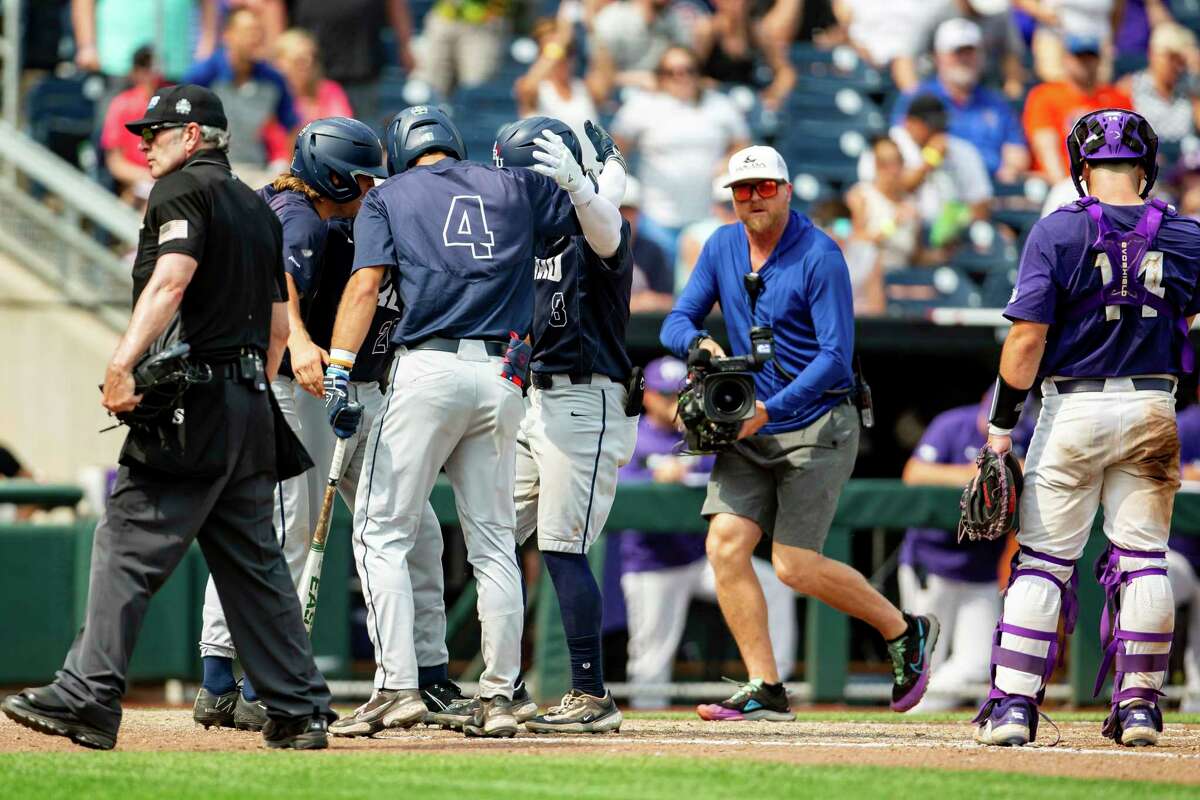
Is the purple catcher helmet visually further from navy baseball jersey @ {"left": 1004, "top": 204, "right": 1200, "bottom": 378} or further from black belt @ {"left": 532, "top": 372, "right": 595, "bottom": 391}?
black belt @ {"left": 532, "top": 372, "right": 595, "bottom": 391}

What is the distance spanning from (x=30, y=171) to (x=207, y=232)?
655 centimetres

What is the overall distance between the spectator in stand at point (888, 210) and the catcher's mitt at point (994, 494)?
6.54 metres

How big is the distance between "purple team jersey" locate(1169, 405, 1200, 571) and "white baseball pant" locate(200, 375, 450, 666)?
540cm

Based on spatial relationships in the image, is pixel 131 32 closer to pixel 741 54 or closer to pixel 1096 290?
pixel 741 54

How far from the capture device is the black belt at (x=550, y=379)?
709 centimetres

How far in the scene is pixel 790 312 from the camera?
7.57 m

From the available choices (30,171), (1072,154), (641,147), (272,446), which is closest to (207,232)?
(272,446)

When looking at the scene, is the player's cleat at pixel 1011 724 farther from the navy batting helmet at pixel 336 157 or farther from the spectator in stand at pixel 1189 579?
the spectator in stand at pixel 1189 579

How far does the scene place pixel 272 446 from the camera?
20.2 ft

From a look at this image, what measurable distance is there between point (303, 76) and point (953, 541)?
573 centimetres

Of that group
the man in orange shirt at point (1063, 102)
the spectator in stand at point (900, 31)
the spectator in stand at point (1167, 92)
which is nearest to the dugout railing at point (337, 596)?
the man in orange shirt at point (1063, 102)

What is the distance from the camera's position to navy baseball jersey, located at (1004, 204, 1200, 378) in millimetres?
6457

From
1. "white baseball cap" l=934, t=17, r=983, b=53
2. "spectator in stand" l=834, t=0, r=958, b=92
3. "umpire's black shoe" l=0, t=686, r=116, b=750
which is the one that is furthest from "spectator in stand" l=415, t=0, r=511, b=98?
"umpire's black shoe" l=0, t=686, r=116, b=750

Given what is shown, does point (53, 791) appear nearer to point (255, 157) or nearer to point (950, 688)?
point (950, 688)
